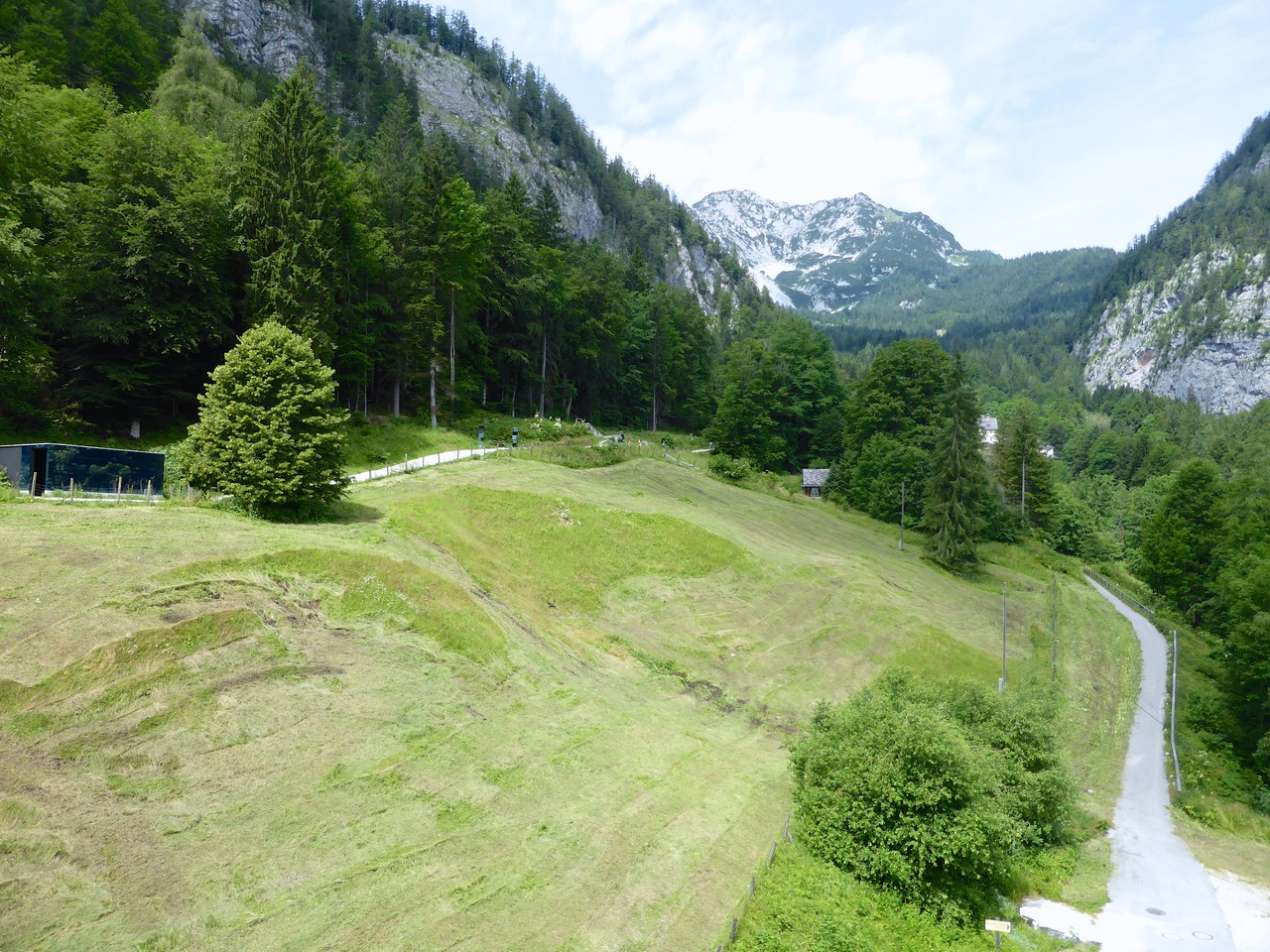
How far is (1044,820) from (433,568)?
2286cm

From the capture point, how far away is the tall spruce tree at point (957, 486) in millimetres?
56750

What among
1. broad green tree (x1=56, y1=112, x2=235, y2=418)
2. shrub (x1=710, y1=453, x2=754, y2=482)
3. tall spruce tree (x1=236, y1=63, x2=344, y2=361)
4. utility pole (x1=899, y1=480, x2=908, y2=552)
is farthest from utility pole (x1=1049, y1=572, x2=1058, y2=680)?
broad green tree (x1=56, y1=112, x2=235, y2=418)

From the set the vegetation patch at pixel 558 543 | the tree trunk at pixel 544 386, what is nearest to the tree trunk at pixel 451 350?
the tree trunk at pixel 544 386

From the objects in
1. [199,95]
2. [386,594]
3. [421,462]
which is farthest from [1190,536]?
[199,95]

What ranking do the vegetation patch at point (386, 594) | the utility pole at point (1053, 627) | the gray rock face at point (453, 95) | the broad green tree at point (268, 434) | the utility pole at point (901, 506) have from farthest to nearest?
the gray rock face at point (453, 95), the utility pole at point (901, 506), the utility pole at point (1053, 627), the broad green tree at point (268, 434), the vegetation patch at point (386, 594)

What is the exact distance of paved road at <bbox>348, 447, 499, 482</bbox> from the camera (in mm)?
37250

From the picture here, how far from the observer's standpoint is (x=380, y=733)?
16.8 meters

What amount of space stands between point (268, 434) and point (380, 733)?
50.4 ft

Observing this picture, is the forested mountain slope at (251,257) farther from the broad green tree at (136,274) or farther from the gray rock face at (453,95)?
the gray rock face at (453,95)

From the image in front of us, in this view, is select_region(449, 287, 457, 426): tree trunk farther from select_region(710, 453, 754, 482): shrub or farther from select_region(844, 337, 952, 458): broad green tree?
select_region(844, 337, 952, 458): broad green tree

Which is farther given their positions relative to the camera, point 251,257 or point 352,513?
point 251,257

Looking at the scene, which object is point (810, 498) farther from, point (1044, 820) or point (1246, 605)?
point (1044, 820)

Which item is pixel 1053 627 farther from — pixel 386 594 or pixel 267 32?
pixel 267 32

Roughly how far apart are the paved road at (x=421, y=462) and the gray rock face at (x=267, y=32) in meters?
94.1
